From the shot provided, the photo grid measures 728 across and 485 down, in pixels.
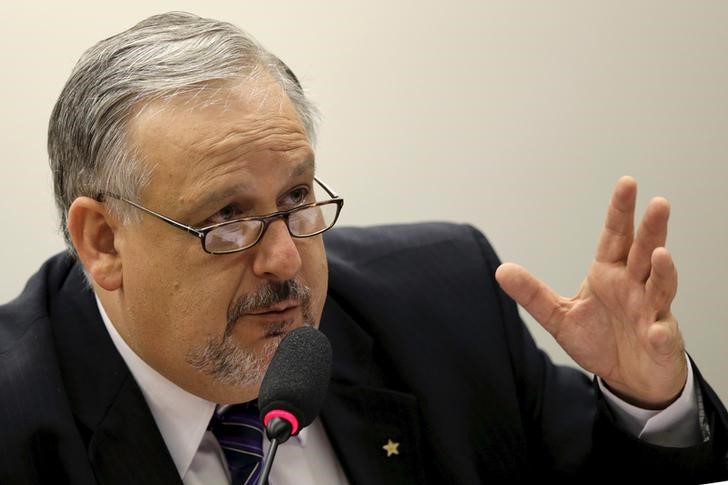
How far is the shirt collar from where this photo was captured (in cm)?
204

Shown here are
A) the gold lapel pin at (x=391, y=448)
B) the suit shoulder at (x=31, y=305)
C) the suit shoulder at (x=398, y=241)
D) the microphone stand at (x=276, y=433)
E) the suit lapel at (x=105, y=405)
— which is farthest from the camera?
the suit shoulder at (x=398, y=241)

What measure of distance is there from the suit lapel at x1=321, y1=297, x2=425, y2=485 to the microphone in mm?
660

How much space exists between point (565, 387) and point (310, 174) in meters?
0.88

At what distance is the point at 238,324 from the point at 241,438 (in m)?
0.28

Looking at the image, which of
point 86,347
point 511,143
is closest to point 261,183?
point 86,347

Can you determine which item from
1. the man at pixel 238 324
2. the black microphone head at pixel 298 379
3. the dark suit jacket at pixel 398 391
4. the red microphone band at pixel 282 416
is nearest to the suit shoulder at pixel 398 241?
the dark suit jacket at pixel 398 391

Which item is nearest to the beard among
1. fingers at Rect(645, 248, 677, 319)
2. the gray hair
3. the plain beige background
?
the gray hair

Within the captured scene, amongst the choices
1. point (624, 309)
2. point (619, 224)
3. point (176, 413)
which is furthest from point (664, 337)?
point (176, 413)

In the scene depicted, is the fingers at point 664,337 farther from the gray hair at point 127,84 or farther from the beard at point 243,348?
the gray hair at point 127,84

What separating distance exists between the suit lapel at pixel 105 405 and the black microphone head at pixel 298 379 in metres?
0.57

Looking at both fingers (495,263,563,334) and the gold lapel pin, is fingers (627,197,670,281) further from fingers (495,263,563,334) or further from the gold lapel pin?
the gold lapel pin

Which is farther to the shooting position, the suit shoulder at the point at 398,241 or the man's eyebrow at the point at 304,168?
the suit shoulder at the point at 398,241

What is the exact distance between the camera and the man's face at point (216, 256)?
187 cm

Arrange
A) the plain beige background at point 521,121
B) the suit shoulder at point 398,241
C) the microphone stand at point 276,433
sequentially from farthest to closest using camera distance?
the plain beige background at point 521,121
the suit shoulder at point 398,241
the microphone stand at point 276,433
